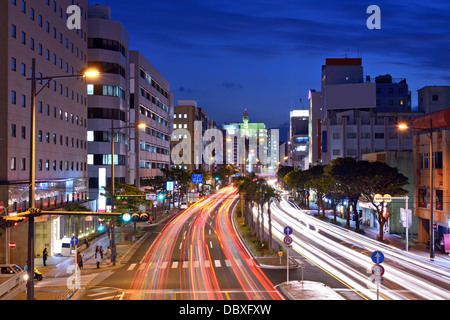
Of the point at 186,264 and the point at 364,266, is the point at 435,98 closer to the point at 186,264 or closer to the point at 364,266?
the point at 364,266

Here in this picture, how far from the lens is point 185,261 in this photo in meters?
37.9

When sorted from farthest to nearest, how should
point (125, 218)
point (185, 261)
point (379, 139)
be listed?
point (379, 139)
point (185, 261)
point (125, 218)

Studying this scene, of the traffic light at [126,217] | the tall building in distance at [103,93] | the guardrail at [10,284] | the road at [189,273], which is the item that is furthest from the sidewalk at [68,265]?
the tall building in distance at [103,93]

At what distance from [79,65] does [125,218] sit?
4580 cm

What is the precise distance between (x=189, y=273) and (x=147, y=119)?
6788cm

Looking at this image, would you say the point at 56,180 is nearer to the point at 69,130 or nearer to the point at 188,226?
the point at 69,130

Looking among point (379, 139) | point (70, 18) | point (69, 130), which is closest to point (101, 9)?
point (70, 18)

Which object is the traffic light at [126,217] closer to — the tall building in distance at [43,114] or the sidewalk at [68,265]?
the sidewalk at [68,265]

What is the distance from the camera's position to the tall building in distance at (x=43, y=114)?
135 ft

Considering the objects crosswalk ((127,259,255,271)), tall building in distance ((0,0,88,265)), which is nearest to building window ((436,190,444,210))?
crosswalk ((127,259,255,271))

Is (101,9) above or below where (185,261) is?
above

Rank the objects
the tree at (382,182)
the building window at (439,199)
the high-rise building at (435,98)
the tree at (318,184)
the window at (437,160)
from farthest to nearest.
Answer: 1. the high-rise building at (435,98)
2. the tree at (318,184)
3. the tree at (382,182)
4. the window at (437,160)
5. the building window at (439,199)

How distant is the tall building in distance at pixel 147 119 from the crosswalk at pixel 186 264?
50.2 metres
